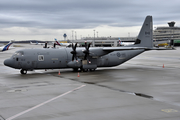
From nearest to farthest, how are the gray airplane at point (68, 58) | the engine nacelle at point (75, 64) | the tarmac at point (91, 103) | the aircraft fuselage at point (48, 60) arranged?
the tarmac at point (91, 103)
the aircraft fuselage at point (48, 60)
the gray airplane at point (68, 58)
the engine nacelle at point (75, 64)

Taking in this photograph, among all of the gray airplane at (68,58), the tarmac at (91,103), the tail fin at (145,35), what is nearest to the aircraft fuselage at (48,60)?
the gray airplane at (68,58)

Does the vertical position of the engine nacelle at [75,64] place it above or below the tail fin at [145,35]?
below

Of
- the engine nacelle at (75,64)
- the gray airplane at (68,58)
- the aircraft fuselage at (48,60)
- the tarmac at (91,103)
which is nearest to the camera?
the tarmac at (91,103)

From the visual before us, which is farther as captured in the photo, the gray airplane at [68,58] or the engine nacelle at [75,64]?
the engine nacelle at [75,64]

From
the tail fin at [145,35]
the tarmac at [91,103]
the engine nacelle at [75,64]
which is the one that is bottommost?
the tarmac at [91,103]

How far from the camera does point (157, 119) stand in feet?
35.0

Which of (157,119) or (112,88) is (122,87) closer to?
(112,88)

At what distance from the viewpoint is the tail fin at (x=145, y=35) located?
3647 cm

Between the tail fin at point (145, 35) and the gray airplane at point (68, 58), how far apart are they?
2.47 m

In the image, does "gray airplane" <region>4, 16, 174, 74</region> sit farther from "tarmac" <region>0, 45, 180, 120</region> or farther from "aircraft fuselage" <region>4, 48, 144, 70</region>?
"tarmac" <region>0, 45, 180, 120</region>

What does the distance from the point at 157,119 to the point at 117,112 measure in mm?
2215

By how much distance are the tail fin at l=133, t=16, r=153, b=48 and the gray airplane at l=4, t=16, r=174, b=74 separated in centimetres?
247

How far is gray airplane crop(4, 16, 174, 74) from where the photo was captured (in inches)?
1110

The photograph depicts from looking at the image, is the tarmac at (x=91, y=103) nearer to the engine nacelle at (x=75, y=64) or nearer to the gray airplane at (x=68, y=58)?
the gray airplane at (x=68, y=58)
